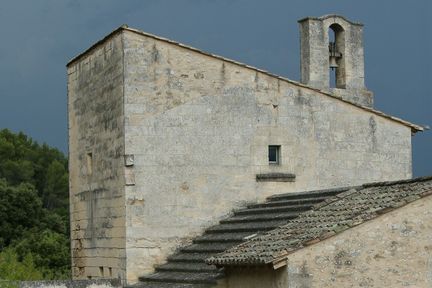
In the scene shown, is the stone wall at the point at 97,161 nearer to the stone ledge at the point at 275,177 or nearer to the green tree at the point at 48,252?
the stone ledge at the point at 275,177

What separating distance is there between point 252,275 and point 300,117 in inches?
225

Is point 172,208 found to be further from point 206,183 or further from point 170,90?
point 170,90

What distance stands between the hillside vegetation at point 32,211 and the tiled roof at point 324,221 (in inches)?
431

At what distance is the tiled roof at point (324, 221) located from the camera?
14578mm

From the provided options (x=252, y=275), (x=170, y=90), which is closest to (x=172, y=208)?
(x=170, y=90)

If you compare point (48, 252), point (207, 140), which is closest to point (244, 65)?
point (207, 140)

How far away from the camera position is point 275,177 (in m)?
20.0

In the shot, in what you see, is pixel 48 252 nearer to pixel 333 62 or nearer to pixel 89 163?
pixel 89 163

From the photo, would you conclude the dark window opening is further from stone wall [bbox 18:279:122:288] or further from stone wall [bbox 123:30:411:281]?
stone wall [bbox 18:279:122:288]

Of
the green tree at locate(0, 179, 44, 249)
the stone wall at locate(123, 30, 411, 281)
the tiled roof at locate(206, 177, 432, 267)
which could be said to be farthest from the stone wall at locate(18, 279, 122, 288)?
the green tree at locate(0, 179, 44, 249)

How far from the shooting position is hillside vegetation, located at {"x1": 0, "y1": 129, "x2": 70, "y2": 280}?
3931cm

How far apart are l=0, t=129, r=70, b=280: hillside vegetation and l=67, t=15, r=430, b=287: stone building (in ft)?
20.5

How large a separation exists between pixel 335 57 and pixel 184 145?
4987 mm

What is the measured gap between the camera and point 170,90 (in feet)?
63.0
